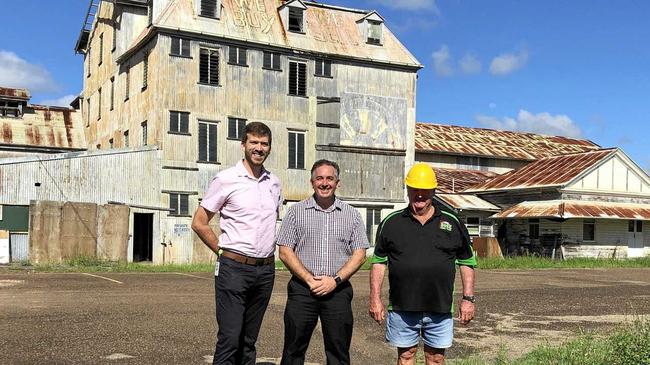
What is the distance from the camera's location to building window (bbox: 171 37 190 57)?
1168 inches

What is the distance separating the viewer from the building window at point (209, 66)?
99.1 ft

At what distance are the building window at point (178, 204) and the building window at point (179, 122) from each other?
8.74ft

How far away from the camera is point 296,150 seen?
3209 cm

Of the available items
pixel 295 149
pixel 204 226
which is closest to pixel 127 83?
pixel 295 149

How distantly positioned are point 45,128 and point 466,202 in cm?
2263

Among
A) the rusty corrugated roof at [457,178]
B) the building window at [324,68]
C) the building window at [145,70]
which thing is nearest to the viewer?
the building window at [145,70]

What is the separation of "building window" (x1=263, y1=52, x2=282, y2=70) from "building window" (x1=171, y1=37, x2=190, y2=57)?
3.55 m

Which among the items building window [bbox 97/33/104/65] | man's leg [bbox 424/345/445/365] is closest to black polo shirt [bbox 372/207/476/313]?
man's leg [bbox 424/345/445/365]

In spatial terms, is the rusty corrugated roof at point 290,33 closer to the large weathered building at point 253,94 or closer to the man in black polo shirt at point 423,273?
the large weathered building at point 253,94

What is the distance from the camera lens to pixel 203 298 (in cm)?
1443

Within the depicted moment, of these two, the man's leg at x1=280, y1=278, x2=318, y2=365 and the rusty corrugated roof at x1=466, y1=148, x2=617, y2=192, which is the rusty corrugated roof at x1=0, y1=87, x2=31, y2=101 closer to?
the rusty corrugated roof at x1=466, y1=148, x2=617, y2=192

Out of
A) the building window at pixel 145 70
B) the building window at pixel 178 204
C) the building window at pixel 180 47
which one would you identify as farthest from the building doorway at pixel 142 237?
the building window at pixel 180 47

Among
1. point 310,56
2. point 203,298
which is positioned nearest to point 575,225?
point 310,56

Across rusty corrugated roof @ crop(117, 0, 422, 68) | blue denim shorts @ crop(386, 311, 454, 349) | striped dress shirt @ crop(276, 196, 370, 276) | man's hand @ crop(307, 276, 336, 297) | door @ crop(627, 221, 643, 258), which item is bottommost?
door @ crop(627, 221, 643, 258)
